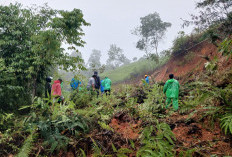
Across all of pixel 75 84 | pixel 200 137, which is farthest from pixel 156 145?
pixel 75 84

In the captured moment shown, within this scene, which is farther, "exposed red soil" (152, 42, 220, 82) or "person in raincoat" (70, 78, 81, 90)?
"exposed red soil" (152, 42, 220, 82)

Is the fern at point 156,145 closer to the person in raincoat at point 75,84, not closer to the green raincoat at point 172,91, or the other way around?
the green raincoat at point 172,91

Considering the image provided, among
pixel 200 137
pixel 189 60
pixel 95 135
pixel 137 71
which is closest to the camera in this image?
pixel 200 137

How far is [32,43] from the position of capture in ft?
21.3

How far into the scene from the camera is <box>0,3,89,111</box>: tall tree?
19.4ft

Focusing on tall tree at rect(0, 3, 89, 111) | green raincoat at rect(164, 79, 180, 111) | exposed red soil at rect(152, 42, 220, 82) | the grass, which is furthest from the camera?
the grass

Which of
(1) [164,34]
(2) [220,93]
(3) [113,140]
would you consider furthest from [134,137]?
(1) [164,34]

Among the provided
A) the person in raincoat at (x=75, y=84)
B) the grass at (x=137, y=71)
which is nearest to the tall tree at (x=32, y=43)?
the person in raincoat at (x=75, y=84)

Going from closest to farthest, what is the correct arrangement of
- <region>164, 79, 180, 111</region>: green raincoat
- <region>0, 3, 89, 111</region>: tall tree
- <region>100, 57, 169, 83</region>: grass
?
<region>164, 79, 180, 111</region>: green raincoat, <region>0, 3, 89, 111</region>: tall tree, <region>100, 57, 169, 83</region>: grass

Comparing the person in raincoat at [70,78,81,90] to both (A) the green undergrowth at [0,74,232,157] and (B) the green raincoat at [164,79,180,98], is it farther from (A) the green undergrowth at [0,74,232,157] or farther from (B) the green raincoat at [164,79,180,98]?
(B) the green raincoat at [164,79,180,98]

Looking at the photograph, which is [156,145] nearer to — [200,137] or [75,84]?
[200,137]

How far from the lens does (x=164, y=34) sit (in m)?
35.4

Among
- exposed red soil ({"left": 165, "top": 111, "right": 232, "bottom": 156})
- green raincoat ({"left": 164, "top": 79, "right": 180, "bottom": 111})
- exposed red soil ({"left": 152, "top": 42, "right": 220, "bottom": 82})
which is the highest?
exposed red soil ({"left": 152, "top": 42, "right": 220, "bottom": 82})

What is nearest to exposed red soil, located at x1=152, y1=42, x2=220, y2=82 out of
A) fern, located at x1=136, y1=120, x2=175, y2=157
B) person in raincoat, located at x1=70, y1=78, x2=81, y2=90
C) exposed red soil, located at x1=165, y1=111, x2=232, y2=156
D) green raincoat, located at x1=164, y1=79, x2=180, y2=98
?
green raincoat, located at x1=164, y1=79, x2=180, y2=98
